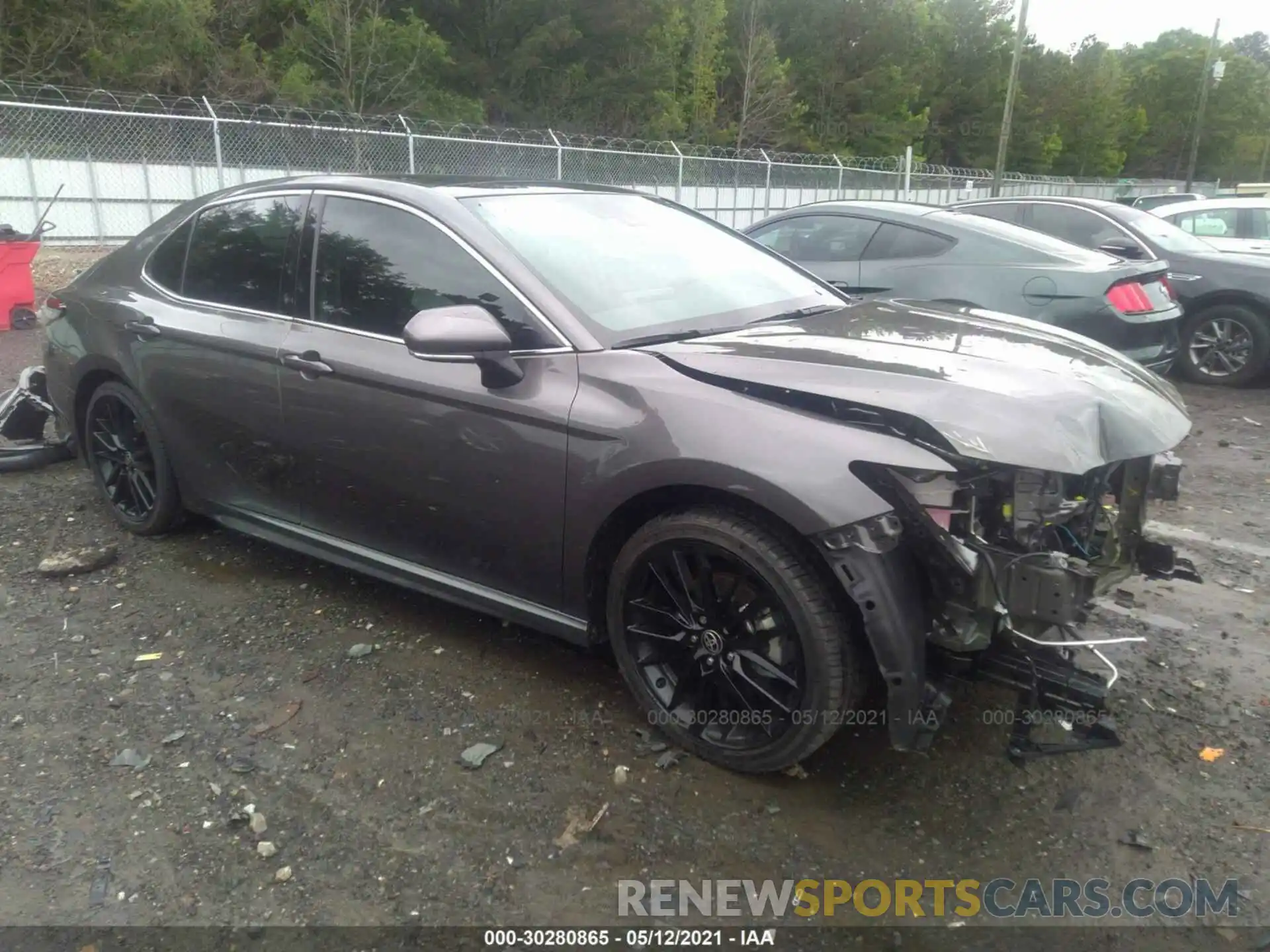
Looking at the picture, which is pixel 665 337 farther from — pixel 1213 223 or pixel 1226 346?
pixel 1213 223

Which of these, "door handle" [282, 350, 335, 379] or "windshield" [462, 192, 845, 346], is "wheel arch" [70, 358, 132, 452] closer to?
"door handle" [282, 350, 335, 379]

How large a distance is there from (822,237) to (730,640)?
16.2 feet

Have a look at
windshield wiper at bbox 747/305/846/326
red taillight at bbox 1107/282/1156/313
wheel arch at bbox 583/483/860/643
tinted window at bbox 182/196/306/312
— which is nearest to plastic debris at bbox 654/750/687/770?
wheel arch at bbox 583/483/860/643

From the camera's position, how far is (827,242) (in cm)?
705

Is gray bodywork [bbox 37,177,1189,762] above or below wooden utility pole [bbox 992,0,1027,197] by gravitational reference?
below

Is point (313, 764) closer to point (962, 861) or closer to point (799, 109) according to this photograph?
point (962, 861)

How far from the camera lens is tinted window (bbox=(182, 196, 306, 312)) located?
3734 millimetres

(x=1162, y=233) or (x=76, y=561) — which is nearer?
(x=76, y=561)

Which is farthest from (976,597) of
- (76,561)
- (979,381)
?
(76,561)

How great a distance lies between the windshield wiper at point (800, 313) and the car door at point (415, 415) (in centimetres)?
83

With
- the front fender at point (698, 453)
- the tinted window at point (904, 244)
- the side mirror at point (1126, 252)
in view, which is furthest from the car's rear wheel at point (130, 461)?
the side mirror at point (1126, 252)

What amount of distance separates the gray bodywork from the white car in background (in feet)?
26.1

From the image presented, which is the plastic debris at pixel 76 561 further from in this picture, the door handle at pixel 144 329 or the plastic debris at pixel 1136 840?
the plastic debris at pixel 1136 840

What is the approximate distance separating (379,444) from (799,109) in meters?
42.2
